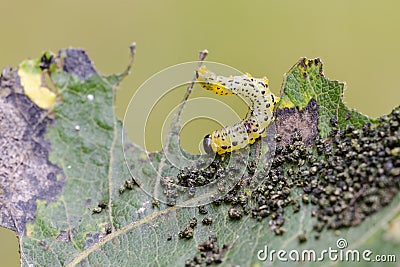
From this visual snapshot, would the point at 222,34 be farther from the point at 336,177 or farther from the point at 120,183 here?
the point at 336,177

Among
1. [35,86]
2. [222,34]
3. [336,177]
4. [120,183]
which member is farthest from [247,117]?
[222,34]

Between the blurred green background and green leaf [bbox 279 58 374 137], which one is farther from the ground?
the blurred green background

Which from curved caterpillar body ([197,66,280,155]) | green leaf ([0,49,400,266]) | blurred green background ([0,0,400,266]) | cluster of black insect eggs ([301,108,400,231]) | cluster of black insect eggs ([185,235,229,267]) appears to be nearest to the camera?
cluster of black insect eggs ([301,108,400,231])

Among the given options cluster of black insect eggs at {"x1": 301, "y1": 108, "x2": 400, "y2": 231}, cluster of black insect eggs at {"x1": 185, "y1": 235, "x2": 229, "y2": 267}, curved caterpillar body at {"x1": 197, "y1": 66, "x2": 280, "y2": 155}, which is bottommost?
cluster of black insect eggs at {"x1": 185, "y1": 235, "x2": 229, "y2": 267}

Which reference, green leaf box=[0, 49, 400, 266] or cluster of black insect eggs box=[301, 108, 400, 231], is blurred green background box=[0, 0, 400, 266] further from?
cluster of black insect eggs box=[301, 108, 400, 231]

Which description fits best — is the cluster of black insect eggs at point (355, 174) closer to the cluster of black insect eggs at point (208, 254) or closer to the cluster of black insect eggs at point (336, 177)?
the cluster of black insect eggs at point (336, 177)

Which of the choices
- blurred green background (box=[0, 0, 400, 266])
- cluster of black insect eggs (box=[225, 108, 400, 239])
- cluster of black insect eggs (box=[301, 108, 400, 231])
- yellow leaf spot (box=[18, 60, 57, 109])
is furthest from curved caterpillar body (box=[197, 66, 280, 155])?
blurred green background (box=[0, 0, 400, 266])

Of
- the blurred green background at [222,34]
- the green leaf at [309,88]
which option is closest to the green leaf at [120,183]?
the green leaf at [309,88]
